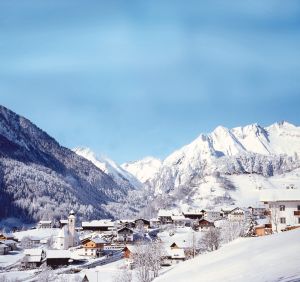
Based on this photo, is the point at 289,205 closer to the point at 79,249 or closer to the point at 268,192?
the point at 268,192

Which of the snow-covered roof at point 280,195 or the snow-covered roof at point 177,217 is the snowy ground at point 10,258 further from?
the snow-covered roof at point 280,195

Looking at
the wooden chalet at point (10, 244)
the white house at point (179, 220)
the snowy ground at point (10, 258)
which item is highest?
the white house at point (179, 220)

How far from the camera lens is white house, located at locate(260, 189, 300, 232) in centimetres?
5794

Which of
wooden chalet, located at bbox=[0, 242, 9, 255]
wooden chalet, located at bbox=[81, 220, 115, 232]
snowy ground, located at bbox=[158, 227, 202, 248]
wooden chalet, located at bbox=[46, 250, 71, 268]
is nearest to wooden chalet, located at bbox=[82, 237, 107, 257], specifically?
wooden chalet, located at bbox=[46, 250, 71, 268]

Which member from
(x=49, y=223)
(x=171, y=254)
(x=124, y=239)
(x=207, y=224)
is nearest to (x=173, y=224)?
(x=207, y=224)

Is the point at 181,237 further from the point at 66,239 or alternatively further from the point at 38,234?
the point at 38,234

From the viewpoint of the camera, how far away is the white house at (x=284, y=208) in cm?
5794

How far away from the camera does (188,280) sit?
28.8 metres

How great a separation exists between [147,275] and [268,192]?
19150 mm

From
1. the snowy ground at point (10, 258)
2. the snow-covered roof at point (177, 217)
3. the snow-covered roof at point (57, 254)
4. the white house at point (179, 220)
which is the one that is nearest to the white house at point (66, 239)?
the snowy ground at point (10, 258)

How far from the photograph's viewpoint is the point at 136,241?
435 feet

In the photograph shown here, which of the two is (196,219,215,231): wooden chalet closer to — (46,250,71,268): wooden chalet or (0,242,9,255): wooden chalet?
(46,250,71,268): wooden chalet

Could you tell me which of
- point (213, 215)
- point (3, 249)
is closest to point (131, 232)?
point (3, 249)

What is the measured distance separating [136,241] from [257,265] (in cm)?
10834
